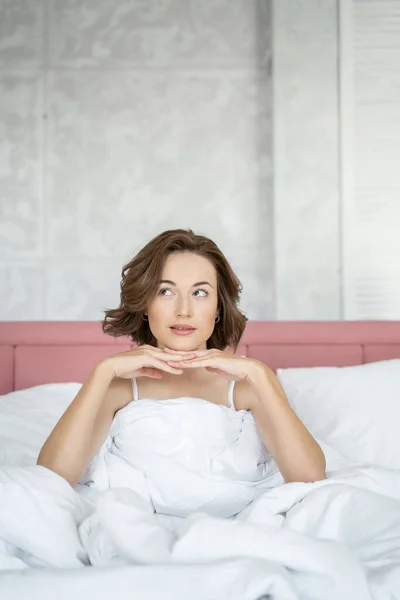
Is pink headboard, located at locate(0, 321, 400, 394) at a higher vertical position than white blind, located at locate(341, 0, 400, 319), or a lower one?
lower

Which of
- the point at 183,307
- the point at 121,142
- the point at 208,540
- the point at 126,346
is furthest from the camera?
the point at 121,142

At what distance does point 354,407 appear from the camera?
2012 millimetres

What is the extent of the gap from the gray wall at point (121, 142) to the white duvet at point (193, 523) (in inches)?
51.6

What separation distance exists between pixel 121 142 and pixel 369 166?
96 centimetres

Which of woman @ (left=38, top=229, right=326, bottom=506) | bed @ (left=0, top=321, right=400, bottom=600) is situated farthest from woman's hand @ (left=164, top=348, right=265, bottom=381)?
bed @ (left=0, top=321, right=400, bottom=600)

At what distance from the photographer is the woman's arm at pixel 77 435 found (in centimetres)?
144

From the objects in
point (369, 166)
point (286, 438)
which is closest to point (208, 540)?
point (286, 438)

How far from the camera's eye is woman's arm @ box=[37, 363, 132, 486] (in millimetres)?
1440

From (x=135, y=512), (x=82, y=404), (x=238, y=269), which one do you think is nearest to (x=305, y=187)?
(x=238, y=269)

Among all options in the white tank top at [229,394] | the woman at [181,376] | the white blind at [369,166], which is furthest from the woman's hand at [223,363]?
the white blind at [369,166]

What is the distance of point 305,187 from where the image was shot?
2645mm

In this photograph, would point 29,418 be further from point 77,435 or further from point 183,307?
point 183,307

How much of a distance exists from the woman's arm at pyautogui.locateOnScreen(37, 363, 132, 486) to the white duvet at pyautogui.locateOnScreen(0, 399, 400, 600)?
0.06m

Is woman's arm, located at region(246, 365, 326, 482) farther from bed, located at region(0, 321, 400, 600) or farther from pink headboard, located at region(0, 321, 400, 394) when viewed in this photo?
pink headboard, located at region(0, 321, 400, 394)
